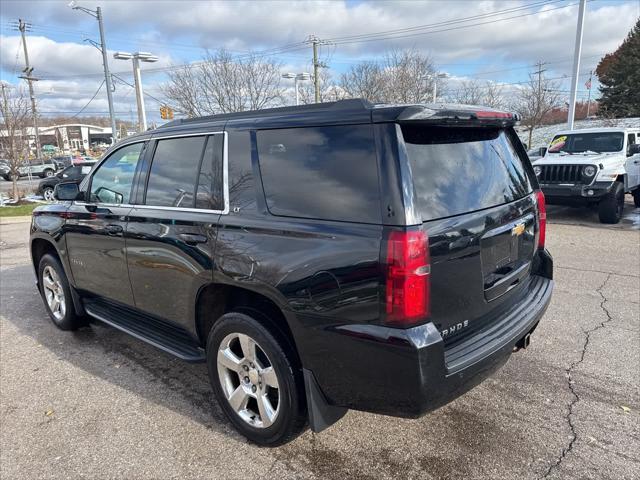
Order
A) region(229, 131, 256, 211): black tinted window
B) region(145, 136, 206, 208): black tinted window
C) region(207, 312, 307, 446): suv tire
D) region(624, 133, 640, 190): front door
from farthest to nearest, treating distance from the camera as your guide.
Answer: region(624, 133, 640, 190): front door → region(145, 136, 206, 208): black tinted window → region(229, 131, 256, 211): black tinted window → region(207, 312, 307, 446): suv tire

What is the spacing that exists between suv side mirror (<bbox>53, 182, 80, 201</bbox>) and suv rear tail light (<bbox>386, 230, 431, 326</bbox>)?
3272 millimetres

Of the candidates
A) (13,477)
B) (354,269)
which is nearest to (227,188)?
(354,269)

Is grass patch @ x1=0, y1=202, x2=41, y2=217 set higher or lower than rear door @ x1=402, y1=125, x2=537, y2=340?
lower

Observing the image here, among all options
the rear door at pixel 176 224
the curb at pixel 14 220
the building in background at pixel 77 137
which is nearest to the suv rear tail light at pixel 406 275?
Answer: the rear door at pixel 176 224

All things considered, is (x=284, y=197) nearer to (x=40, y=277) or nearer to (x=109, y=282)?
(x=109, y=282)

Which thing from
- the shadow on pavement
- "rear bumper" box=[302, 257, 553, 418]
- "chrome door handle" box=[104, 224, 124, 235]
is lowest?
the shadow on pavement

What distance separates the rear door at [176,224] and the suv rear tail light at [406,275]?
1185 mm

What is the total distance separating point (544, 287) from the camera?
318 centimetres

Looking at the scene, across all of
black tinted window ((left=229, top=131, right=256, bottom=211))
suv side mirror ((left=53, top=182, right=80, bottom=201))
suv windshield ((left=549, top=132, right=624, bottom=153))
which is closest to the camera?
black tinted window ((left=229, top=131, right=256, bottom=211))

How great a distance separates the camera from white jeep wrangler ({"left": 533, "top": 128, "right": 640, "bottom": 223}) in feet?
30.7

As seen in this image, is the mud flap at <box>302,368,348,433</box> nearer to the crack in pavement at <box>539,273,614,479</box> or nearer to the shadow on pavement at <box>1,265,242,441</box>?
the shadow on pavement at <box>1,265,242,441</box>

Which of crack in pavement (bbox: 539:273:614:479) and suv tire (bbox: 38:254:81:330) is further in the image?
suv tire (bbox: 38:254:81:330)

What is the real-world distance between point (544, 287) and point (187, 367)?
281 cm

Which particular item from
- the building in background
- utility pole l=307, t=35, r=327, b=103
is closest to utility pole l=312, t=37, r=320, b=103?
utility pole l=307, t=35, r=327, b=103
